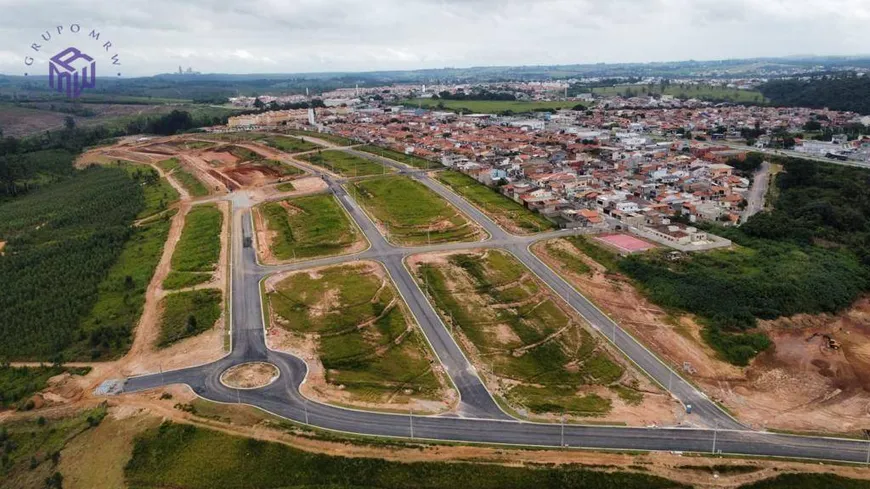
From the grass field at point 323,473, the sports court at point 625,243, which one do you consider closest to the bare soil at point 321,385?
the grass field at point 323,473

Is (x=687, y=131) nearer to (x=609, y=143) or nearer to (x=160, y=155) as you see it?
(x=609, y=143)

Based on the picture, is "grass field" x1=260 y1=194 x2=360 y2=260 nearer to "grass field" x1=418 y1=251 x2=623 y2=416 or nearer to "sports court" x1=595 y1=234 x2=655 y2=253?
"grass field" x1=418 y1=251 x2=623 y2=416

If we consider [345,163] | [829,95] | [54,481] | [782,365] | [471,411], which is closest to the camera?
[54,481]

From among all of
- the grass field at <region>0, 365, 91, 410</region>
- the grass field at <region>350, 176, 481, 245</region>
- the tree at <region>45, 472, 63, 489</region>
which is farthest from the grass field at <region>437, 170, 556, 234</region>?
the tree at <region>45, 472, 63, 489</region>

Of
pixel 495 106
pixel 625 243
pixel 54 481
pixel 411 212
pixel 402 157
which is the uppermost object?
pixel 495 106

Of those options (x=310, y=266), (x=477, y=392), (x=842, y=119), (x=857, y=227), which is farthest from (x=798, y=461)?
(x=842, y=119)

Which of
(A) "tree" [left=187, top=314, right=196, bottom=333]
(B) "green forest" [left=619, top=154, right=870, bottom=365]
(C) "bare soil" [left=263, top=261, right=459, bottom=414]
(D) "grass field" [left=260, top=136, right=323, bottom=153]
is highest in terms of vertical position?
(D) "grass field" [left=260, top=136, right=323, bottom=153]

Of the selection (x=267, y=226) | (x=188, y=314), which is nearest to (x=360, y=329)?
(x=188, y=314)

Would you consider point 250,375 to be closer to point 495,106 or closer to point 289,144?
point 289,144
